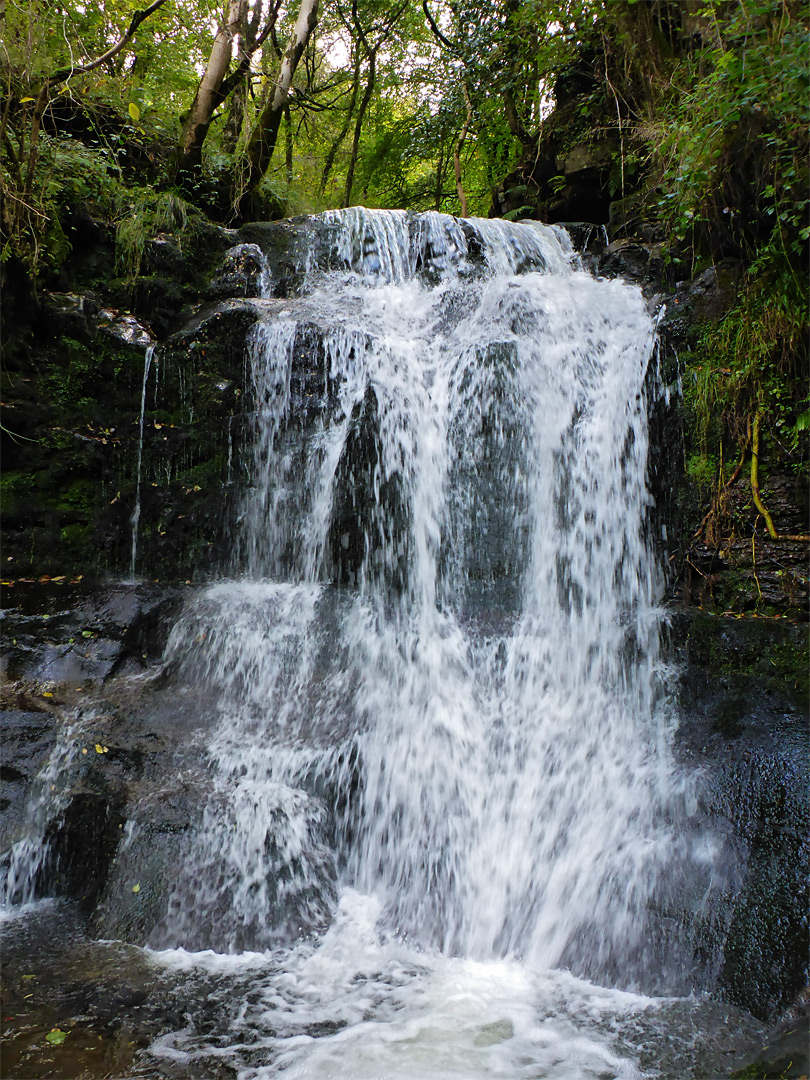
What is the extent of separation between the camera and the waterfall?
382 cm

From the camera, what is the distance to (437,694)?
4816 millimetres

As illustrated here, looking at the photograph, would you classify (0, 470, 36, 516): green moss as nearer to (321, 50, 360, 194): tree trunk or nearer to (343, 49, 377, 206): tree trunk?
(343, 49, 377, 206): tree trunk

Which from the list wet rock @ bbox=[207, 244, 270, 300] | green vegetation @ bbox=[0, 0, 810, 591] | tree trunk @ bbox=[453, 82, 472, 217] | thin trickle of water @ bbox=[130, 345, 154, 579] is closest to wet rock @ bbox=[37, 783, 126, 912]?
thin trickle of water @ bbox=[130, 345, 154, 579]

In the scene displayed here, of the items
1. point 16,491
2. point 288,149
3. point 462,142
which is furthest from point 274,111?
point 16,491

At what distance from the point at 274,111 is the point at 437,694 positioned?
8.05m

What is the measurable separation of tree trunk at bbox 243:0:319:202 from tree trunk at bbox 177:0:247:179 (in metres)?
0.59

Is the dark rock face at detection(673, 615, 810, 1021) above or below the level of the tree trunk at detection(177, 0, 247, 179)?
below

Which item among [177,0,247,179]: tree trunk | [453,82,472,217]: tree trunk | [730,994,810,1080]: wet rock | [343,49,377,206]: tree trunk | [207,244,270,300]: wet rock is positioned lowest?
[730,994,810,1080]: wet rock

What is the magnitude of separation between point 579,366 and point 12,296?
5.10m

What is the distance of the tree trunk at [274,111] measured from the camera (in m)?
8.52

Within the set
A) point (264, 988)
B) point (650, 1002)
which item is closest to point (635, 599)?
point (650, 1002)

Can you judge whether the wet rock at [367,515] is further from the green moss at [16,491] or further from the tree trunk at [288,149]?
the tree trunk at [288,149]

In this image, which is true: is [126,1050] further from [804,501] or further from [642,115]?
[642,115]

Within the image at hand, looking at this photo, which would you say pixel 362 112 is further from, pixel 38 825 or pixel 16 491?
pixel 38 825
